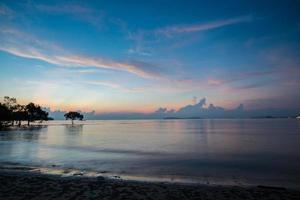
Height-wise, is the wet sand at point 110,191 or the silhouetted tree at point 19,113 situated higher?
the silhouetted tree at point 19,113

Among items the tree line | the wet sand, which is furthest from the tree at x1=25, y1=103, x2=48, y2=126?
the wet sand

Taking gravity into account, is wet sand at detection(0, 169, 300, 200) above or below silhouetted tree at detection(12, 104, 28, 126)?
below

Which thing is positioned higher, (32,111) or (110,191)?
(32,111)

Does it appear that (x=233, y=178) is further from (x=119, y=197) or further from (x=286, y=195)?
(x=119, y=197)

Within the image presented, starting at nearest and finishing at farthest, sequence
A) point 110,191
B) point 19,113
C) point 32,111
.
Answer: point 110,191 < point 19,113 < point 32,111

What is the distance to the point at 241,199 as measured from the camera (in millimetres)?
10969

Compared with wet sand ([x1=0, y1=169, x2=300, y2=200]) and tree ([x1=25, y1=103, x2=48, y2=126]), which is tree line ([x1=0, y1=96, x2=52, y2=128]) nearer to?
tree ([x1=25, y1=103, x2=48, y2=126])

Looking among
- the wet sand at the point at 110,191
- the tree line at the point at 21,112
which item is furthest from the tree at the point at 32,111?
the wet sand at the point at 110,191

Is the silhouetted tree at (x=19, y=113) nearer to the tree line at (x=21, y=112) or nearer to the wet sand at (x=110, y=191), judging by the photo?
the tree line at (x=21, y=112)

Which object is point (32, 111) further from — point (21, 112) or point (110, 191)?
point (110, 191)

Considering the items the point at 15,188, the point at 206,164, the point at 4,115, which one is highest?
the point at 4,115

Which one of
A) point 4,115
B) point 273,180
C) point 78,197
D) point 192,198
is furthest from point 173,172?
point 4,115

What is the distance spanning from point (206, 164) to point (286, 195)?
44.4 ft

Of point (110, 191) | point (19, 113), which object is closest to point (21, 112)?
point (19, 113)
